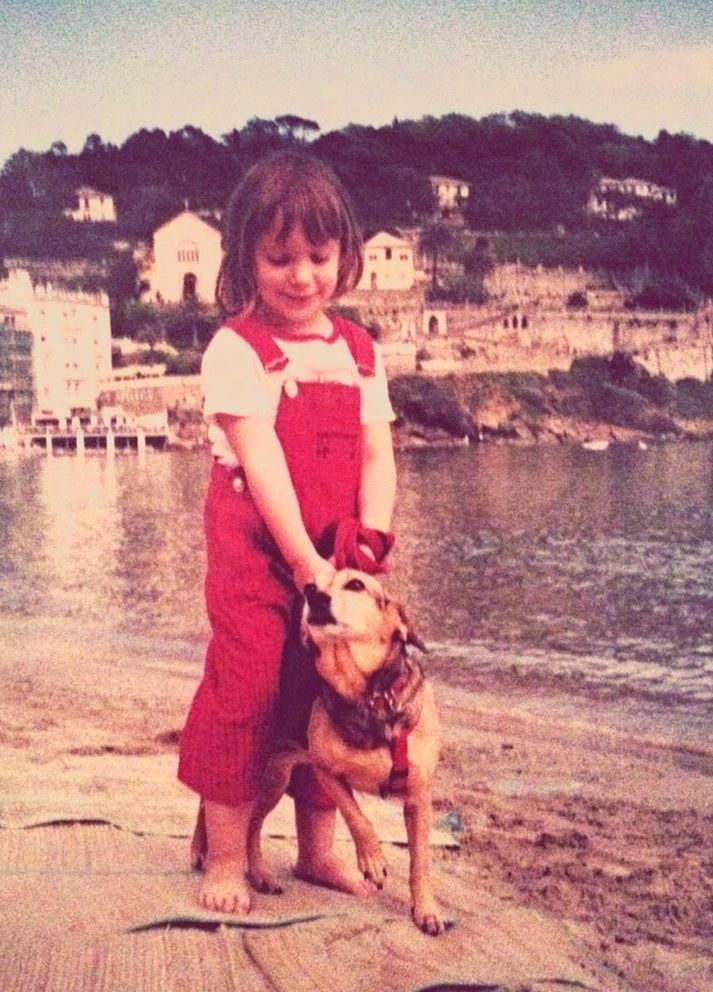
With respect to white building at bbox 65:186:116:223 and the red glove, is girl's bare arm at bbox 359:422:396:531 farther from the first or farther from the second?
white building at bbox 65:186:116:223

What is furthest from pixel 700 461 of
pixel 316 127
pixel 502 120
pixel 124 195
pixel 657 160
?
pixel 316 127

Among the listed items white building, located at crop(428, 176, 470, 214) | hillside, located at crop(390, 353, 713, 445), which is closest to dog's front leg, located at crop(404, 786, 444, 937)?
white building, located at crop(428, 176, 470, 214)

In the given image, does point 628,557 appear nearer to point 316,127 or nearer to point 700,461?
point 316,127

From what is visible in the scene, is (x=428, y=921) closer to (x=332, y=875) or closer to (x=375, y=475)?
(x=332, y=875)

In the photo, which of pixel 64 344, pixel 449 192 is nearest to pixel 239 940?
pixel 64 344

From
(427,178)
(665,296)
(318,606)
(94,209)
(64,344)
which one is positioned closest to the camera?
(318,606)

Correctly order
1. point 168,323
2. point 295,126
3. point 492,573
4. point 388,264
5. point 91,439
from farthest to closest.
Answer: point 388,264, point 91,439, point 168,323, point 295,126, point 492,573

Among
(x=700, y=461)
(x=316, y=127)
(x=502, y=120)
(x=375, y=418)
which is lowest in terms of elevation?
(x=700, y=461)
